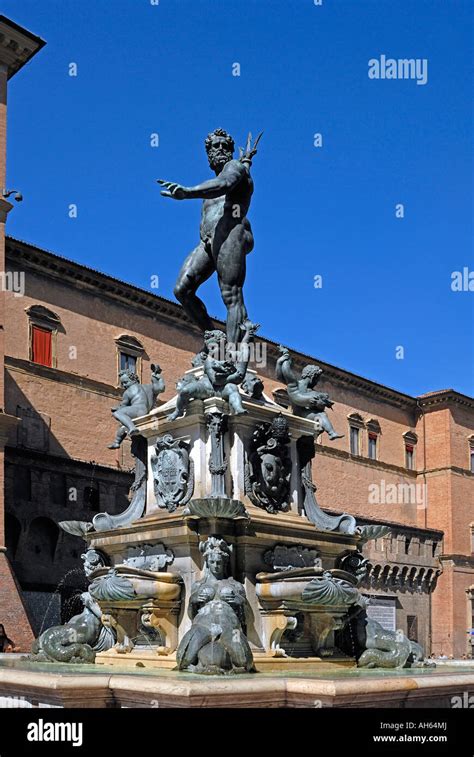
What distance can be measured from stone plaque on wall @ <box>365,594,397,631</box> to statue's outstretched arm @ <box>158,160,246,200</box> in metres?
42.0

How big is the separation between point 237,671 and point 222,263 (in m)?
4.65

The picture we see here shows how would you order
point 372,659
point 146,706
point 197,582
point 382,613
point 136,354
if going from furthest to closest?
point 382,613
point 136,354
point 372,659
point 197,582
point 146,706

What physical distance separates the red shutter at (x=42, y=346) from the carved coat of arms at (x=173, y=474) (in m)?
26.8

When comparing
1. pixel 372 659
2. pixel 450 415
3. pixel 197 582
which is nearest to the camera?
pixel 197 582

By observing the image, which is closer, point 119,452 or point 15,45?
point 15,45

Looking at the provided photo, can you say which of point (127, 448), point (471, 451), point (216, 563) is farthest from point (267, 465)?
point (471, 451)

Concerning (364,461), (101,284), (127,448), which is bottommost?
(127,448)

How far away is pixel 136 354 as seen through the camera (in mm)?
40938

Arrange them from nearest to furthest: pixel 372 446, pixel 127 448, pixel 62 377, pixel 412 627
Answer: pixel 62 377, pixel 127 448, pixel 412 627, pixel 372 446

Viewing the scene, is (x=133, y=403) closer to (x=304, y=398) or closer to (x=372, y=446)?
(x=304, y=398)

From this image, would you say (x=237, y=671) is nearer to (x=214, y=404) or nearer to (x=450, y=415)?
(x=214, y=404)

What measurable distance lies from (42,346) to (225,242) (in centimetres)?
2661

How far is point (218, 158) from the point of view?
11086 mm
